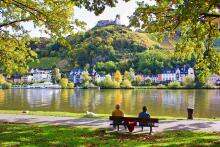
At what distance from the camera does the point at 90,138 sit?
16688mm

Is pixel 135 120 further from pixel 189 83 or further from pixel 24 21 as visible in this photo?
pixel 189 83

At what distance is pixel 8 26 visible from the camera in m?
25.3

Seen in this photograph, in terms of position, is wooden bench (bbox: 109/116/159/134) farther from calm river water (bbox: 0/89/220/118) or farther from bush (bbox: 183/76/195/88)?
bush (bbox: 183/76/195/88)

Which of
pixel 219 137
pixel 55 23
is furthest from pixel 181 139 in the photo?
pixel 55 23

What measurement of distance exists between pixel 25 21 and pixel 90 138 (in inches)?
423

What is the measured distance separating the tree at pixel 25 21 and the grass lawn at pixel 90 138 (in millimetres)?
5367

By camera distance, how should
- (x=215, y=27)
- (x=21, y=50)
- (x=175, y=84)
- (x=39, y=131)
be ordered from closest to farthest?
(x=39, y=131) < (x=215, y=27) < (x=21, y=50) < (x=175, y=84)

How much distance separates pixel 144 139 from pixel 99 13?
5906 mm

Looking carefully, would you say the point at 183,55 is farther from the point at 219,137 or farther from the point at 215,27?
the point at 219,137

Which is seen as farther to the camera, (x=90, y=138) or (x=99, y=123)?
(x=99, y=123)

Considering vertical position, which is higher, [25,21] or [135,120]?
[25,21]

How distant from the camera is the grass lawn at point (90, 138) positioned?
15.4 metres

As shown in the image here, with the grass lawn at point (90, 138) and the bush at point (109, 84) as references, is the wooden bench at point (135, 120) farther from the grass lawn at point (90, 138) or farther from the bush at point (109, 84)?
the bush at point (109, 84)

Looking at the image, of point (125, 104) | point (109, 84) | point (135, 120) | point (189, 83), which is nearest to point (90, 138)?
point (135, 120)
